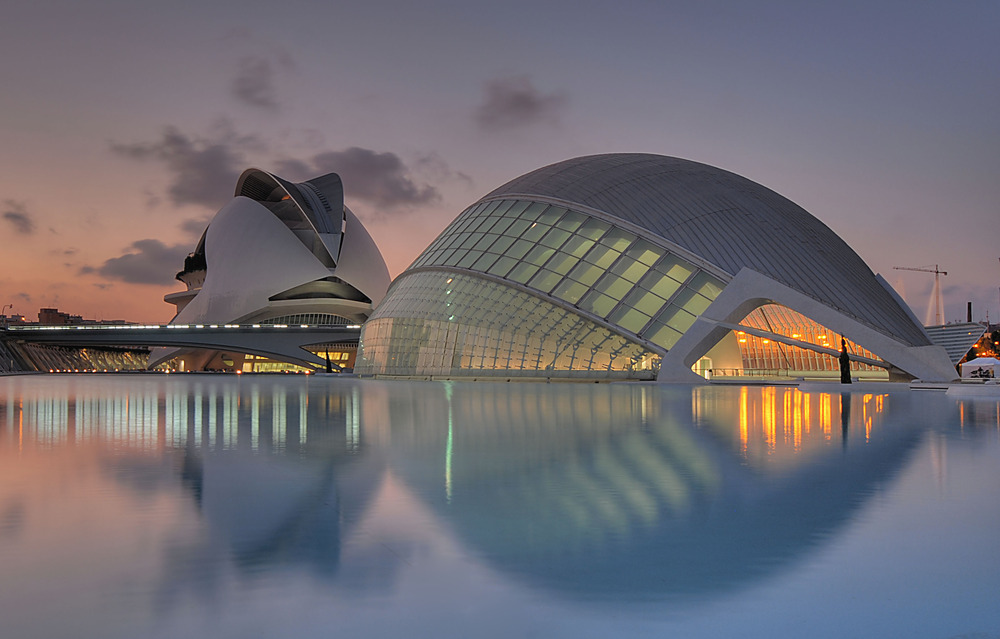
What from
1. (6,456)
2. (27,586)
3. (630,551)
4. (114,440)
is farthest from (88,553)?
(114,440)

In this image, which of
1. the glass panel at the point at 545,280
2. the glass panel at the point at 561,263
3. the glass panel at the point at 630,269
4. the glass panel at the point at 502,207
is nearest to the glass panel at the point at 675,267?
the glass panel at the point at 630,269

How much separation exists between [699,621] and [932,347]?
32.2 meters

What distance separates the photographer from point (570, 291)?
33406mm

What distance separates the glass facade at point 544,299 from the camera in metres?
31.9

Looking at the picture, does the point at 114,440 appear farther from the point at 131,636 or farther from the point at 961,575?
the point at 961,575

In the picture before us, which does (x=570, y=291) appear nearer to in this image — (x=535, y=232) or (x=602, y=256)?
(x=602, y=256)

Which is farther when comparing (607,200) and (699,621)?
(607,200)

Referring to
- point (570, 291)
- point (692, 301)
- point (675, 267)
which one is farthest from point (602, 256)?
point (692, 301)

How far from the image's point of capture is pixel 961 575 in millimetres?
3799

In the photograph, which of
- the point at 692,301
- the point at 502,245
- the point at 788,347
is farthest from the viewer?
the point at 502,245

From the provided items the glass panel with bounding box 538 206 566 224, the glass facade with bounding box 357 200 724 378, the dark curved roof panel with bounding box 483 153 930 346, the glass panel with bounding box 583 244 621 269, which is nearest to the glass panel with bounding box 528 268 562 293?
the glass facade with bounding box 357 200 724 378

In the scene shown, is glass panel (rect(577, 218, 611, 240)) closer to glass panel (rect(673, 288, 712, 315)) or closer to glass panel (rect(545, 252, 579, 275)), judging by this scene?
glass panel (rect(545, 252, 579, 275))

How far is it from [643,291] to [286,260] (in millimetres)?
55756

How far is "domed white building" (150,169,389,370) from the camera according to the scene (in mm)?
80812
